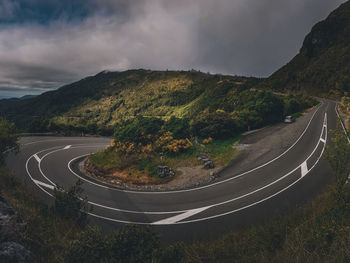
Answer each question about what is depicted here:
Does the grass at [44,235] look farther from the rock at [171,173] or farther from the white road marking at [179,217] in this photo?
the rock at [171,173]

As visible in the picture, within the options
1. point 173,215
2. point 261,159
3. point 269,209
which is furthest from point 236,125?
point 173,215

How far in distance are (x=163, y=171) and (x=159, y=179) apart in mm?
789

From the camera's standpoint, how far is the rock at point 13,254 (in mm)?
→ 3898

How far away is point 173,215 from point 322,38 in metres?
190

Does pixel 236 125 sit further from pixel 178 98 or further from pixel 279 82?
pixel 178 98

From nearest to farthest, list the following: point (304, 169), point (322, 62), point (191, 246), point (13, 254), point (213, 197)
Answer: point (13, 254), point (191, 246), point (213, 197), point (304, 169), point (322, 62)

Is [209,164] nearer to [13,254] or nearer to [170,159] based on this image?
[170,159]

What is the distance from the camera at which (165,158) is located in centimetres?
1778

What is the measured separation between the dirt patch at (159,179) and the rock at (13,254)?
32.8 feet

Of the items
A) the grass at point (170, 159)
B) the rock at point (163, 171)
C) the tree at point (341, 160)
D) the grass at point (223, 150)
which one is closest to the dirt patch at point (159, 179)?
the rock at point (163, 171)

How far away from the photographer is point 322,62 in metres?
95.3

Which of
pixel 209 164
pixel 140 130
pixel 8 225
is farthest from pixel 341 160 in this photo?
pixel 140 130

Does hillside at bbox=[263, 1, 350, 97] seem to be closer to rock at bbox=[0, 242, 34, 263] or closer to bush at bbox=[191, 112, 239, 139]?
bush at bbox=[191, 112, 239, 139]

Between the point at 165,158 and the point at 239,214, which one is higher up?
the point at 165,158
